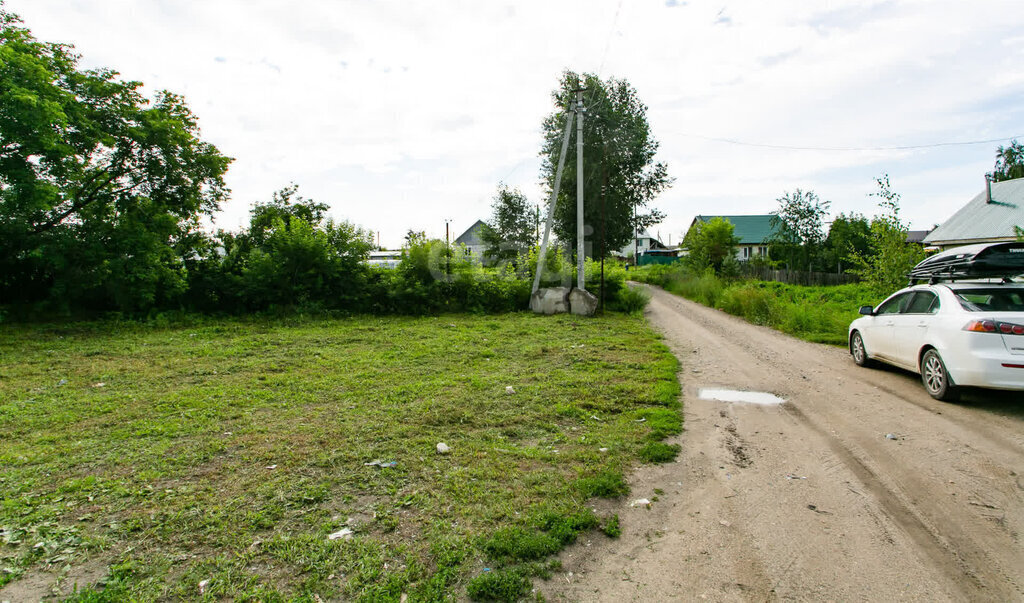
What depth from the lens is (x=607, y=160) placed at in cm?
2620

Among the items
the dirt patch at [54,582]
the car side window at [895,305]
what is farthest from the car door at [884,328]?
the dirt patch at [54,582]

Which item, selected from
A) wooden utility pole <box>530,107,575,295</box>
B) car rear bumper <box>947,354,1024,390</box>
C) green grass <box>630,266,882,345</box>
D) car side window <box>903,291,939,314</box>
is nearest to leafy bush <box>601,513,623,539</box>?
car rear bumper <box>947,354,1024,390</box>

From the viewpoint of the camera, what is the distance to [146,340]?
1057 cm

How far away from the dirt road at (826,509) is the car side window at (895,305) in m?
1.62

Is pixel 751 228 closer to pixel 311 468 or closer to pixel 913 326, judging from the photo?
pixel 913 326

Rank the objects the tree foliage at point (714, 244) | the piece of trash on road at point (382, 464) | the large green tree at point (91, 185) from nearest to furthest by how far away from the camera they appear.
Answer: the piece of trash on road at point (382, 464)
the large green tree at point (91, 185)
the tree foliage at point (714, 244)

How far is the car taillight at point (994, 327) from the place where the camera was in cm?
519

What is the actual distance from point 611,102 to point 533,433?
1085 inches

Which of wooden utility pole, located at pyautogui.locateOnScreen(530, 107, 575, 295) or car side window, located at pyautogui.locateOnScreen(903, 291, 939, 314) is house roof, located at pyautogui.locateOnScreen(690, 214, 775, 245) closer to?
wooden utility pole, located at pyautogui.locateOnScreen(530, 107, 575, 295)

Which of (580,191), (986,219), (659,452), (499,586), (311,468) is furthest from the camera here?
(986,219)

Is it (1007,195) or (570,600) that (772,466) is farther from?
(1007,195)

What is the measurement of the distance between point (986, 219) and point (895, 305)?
2365cm

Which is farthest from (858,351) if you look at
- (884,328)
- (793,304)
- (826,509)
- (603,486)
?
(603,486)

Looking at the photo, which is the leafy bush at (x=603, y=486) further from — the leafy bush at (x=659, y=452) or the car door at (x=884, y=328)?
the car door at (x=884, y=328)
